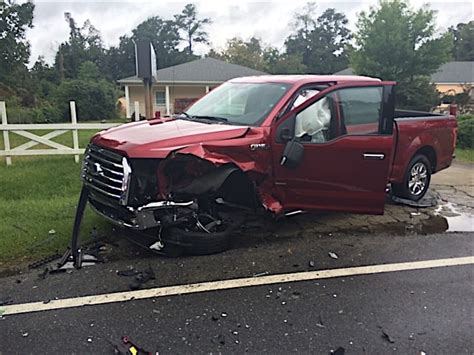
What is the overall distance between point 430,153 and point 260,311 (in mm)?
4947

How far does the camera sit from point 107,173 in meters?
4.33

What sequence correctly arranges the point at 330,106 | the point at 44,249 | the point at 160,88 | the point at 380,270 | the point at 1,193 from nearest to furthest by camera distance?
the point at 380,270 < the point at 44,249 < the point at 330,106 < the point at 1,193 < the point at 160,88

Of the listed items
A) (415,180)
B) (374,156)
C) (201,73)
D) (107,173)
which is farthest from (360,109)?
(201,73)

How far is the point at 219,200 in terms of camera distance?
4781 millimetres

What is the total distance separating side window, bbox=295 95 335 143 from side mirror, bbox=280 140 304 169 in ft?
0.53

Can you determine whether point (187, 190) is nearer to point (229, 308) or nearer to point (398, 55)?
point (229, 308)

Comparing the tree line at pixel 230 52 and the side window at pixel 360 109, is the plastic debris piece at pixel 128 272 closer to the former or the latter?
the side window at pixel 360 109

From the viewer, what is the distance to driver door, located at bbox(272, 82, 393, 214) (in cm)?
488

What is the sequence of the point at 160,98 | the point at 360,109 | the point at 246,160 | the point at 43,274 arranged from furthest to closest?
the point at 160,98, the point at 360,109, the point at 246,160, the point at 43,274

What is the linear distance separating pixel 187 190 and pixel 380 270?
2124mm

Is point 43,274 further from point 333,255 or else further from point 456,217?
point 456,217

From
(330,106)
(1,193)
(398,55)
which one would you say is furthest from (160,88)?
(330,106)

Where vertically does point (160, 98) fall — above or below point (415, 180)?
above

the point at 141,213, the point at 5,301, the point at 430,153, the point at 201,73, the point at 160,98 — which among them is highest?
the point at 201,73
